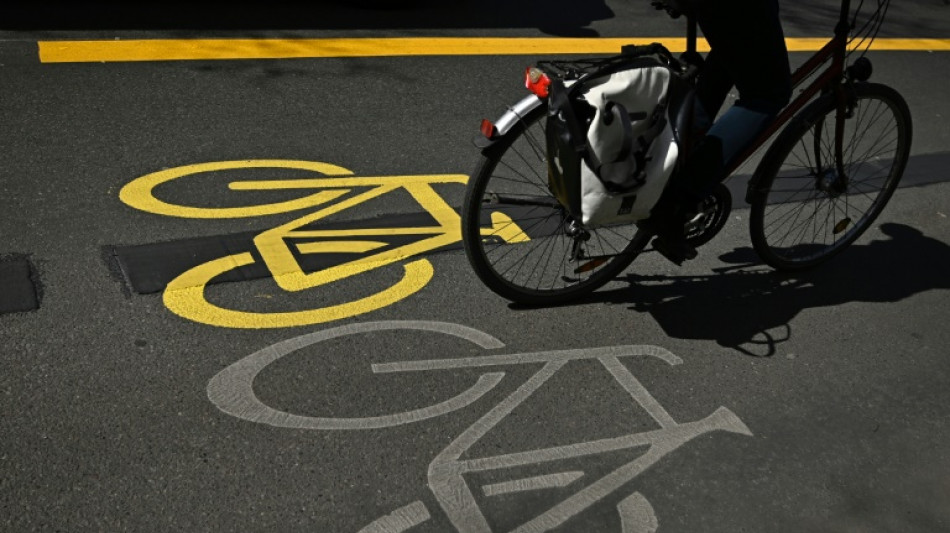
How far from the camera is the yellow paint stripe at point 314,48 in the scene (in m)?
6.71

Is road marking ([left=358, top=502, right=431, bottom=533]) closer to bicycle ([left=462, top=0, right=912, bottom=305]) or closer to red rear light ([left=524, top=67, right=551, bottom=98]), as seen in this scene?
bicycle ([left=462, top=0, right=912, bottom=305])


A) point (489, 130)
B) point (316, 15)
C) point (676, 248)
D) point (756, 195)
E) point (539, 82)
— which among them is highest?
point (539, 82)

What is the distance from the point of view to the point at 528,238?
491 cm

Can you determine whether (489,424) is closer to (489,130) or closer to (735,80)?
(489,130)

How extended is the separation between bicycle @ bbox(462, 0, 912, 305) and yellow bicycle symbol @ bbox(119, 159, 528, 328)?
288 mm

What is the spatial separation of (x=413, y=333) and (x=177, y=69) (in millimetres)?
3291

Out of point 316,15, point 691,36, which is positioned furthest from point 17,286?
point 316,15

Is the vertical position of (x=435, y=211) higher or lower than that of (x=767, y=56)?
lower

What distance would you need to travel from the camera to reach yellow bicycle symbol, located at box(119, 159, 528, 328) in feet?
13.6

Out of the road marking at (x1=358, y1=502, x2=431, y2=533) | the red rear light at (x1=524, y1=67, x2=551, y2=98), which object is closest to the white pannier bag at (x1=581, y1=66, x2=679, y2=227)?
the red rear light at (x1=524, y1=67, x2=551, y2=98)

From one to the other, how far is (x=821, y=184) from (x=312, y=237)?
2368 millimetres

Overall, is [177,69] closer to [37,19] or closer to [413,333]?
[37,19]

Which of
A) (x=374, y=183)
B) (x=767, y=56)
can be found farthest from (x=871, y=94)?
(x=374, y=183)

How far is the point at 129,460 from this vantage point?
128 inches
